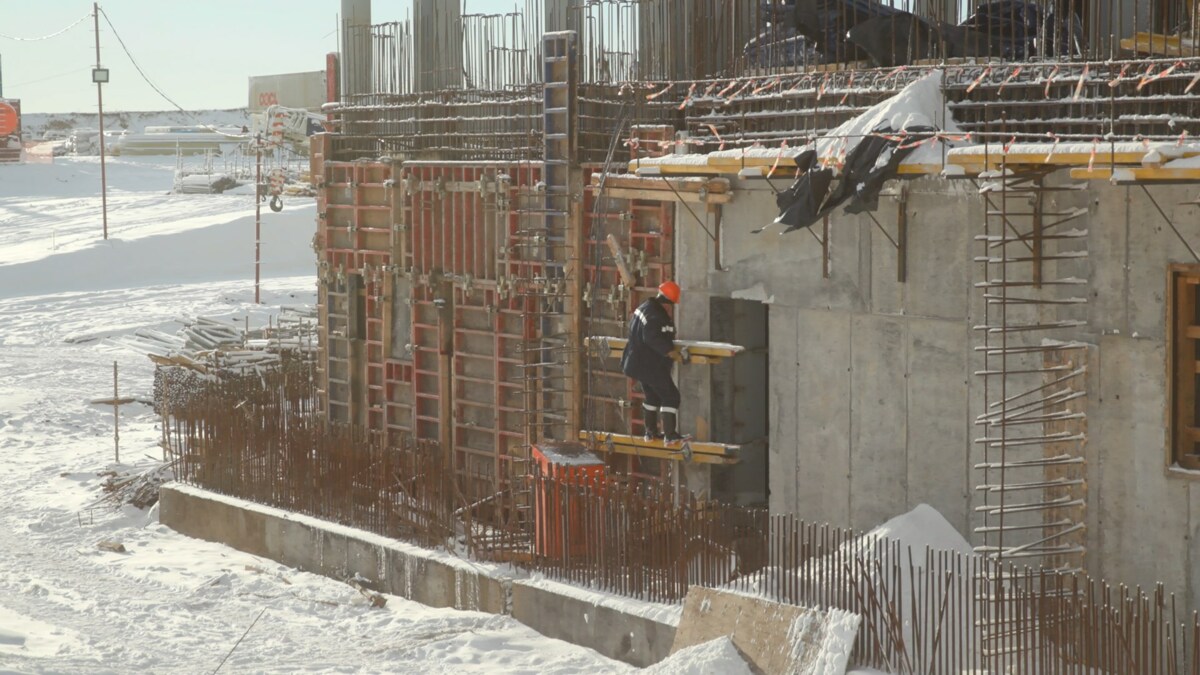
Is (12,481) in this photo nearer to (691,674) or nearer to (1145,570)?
(691,674)

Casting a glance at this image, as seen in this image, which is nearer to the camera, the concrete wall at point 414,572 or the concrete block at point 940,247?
the concrete block at point 940,247

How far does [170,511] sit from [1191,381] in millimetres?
13075

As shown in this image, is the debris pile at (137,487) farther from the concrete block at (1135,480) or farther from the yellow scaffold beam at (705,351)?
the concrete block at (1135,480)

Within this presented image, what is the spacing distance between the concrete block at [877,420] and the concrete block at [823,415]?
9 cm

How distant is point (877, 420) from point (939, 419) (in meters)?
0.76

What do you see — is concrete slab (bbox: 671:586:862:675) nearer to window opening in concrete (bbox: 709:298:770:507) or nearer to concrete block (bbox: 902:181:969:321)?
concrete block (bbox: 902:181:969:321)

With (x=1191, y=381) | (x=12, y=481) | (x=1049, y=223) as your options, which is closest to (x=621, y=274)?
(x=1049, y=223)

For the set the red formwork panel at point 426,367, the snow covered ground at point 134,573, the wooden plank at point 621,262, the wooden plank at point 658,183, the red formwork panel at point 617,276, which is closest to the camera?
the snow covered ground at point 134,573

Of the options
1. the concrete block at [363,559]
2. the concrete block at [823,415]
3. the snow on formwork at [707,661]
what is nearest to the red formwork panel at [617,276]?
the concrete block at [823,415]

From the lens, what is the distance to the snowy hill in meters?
92.1

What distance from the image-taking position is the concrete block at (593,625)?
13398 mm

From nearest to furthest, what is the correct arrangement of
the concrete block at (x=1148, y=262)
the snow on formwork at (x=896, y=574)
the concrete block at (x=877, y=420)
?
the snow on formwork at (x=896, y=574), the concrete block at (x=1148, y=262), the concrete block at (x=877, y=420)

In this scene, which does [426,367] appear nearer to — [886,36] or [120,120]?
[886,36]

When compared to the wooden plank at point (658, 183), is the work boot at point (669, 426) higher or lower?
lower
